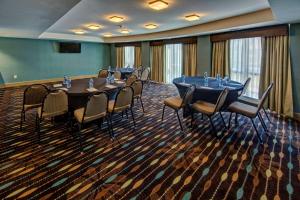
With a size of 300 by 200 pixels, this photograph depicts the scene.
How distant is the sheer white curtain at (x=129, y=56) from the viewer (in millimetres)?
11625

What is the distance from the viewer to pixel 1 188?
7.43ft

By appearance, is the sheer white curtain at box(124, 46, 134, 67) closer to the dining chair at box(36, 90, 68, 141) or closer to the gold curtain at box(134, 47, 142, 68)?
the gold curtain at box(134, 47, 142, 68)

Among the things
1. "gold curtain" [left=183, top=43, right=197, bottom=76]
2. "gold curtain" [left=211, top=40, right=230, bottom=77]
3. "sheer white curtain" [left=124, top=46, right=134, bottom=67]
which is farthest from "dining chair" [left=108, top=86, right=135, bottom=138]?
"sheer white curtain" [left=124, top=46, right=134, bottom=67]

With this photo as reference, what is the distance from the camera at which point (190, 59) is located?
26.9ft

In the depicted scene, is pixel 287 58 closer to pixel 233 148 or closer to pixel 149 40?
pixel 233 148

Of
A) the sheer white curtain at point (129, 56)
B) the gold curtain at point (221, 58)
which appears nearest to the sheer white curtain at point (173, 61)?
the gold curtain at point (221, 58)

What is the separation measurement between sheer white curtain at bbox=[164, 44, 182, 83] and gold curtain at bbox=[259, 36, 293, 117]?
4.09 meters

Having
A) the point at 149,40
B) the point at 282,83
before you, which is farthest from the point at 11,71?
the point at 282,83

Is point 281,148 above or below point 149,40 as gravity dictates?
below

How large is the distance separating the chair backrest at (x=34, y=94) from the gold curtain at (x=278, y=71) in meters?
5.10

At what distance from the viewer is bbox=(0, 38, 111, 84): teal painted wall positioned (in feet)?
29.7

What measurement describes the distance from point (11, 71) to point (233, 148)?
31.8 feet

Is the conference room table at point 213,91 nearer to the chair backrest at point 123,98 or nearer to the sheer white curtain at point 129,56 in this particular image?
the chair backrest at point 123,98

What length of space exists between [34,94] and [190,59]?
590 centimetres
